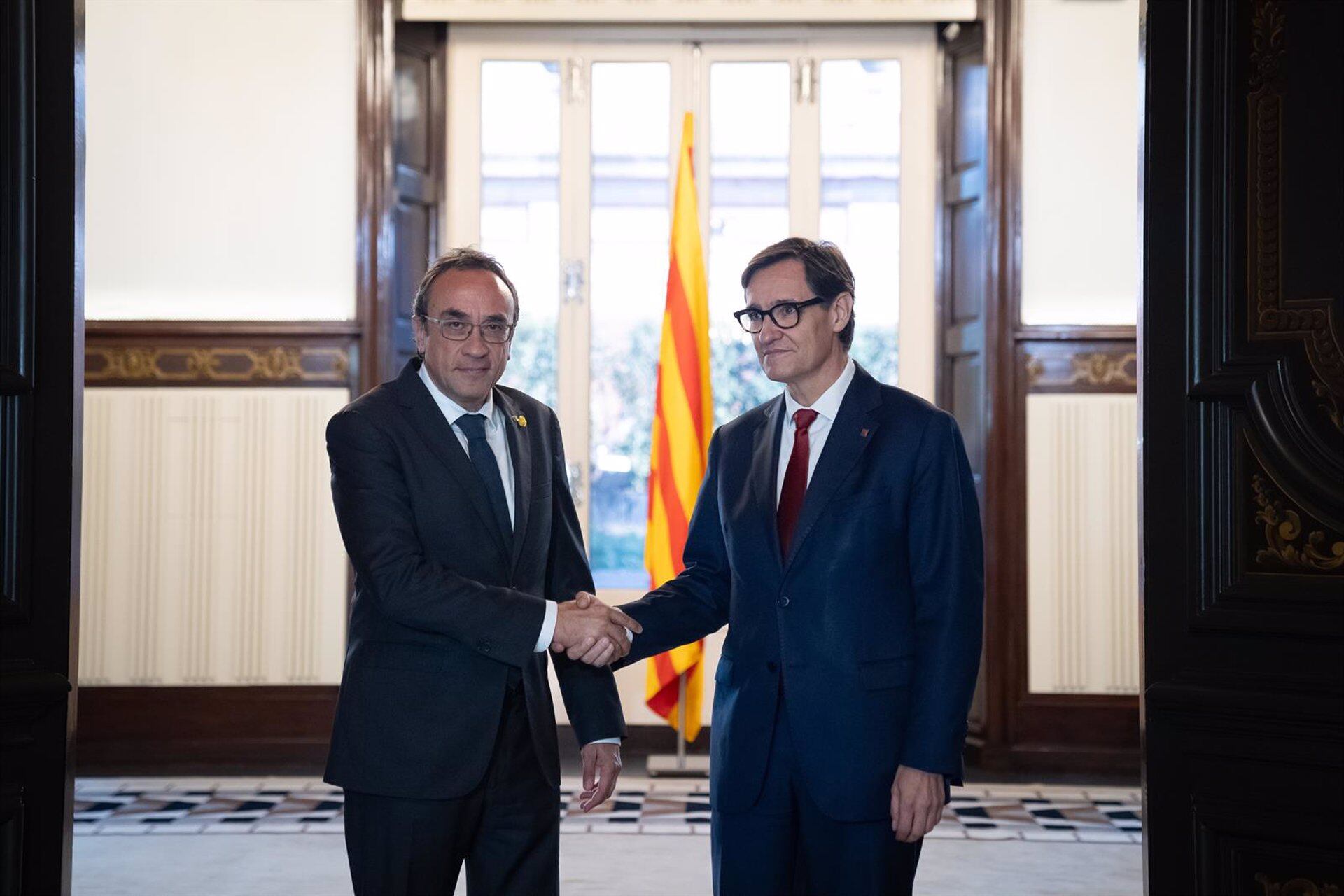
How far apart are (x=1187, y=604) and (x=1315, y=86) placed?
0.79 metres

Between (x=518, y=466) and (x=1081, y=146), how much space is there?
3.79m

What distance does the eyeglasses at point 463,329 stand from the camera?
224 centimetres

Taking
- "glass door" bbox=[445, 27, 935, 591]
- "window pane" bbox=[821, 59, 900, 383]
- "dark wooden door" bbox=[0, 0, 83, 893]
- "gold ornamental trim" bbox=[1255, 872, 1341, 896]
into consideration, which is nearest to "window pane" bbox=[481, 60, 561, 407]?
"glass door" bbox=[445, 27, 935, 591]

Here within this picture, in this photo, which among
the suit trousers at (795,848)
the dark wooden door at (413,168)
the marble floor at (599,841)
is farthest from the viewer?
the dark wooden door at (413,168)

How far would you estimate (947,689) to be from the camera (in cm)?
207

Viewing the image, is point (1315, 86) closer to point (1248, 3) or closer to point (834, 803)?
point (1248, 3)

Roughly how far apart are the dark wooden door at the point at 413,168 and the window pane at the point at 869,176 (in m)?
1.71

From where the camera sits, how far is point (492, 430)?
7.58 ft

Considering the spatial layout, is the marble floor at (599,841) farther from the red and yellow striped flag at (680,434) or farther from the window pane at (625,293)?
the window pane at (625,293)

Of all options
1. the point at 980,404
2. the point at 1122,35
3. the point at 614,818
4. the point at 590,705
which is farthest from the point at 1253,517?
the point at 1122,35

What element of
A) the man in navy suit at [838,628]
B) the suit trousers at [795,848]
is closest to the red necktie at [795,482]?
the man in navy suit at [838,628]

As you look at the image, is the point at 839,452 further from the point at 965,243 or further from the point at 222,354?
the point at 222,354

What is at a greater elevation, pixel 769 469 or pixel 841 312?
pixel 841 312

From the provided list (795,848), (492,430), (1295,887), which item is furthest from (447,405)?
(1295,887)
